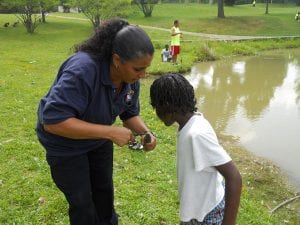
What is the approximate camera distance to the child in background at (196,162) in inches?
89.5

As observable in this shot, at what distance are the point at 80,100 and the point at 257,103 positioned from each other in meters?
9.73

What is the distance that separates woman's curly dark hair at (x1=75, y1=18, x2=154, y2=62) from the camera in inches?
94.8

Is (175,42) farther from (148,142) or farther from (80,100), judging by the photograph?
(80,100)

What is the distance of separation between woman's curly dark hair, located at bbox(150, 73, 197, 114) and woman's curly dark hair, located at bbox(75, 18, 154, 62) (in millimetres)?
201

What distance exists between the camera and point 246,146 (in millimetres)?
8180

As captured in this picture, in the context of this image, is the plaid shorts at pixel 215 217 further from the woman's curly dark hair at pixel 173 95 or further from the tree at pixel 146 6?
the tree at pixel 146 6

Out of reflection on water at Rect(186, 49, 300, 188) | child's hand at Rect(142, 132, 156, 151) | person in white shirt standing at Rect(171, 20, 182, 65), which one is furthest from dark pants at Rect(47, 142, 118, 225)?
person in white shirt standing at Rect(171, 20, 182, 65)

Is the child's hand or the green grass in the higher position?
the child's hand

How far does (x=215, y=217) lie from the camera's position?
2527 millimetres

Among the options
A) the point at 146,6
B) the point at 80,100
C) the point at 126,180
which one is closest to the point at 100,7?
the point at 146,6

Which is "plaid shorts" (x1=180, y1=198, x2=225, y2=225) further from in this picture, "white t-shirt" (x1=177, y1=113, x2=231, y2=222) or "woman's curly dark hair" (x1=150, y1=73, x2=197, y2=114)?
"woman's curly dark hair" (x1=150, y1=73, x2=197, y2=114)

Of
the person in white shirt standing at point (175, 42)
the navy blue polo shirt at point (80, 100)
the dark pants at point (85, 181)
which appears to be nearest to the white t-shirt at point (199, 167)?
the navy blue polo shirt at point (80, 100)

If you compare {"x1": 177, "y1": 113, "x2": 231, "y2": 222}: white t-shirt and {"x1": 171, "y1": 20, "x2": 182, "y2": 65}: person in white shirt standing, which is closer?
{"x1": 177, "y1": 113, "x2": 231, "y2": 222}: white t-shirt

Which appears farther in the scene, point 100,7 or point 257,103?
point 100,7
